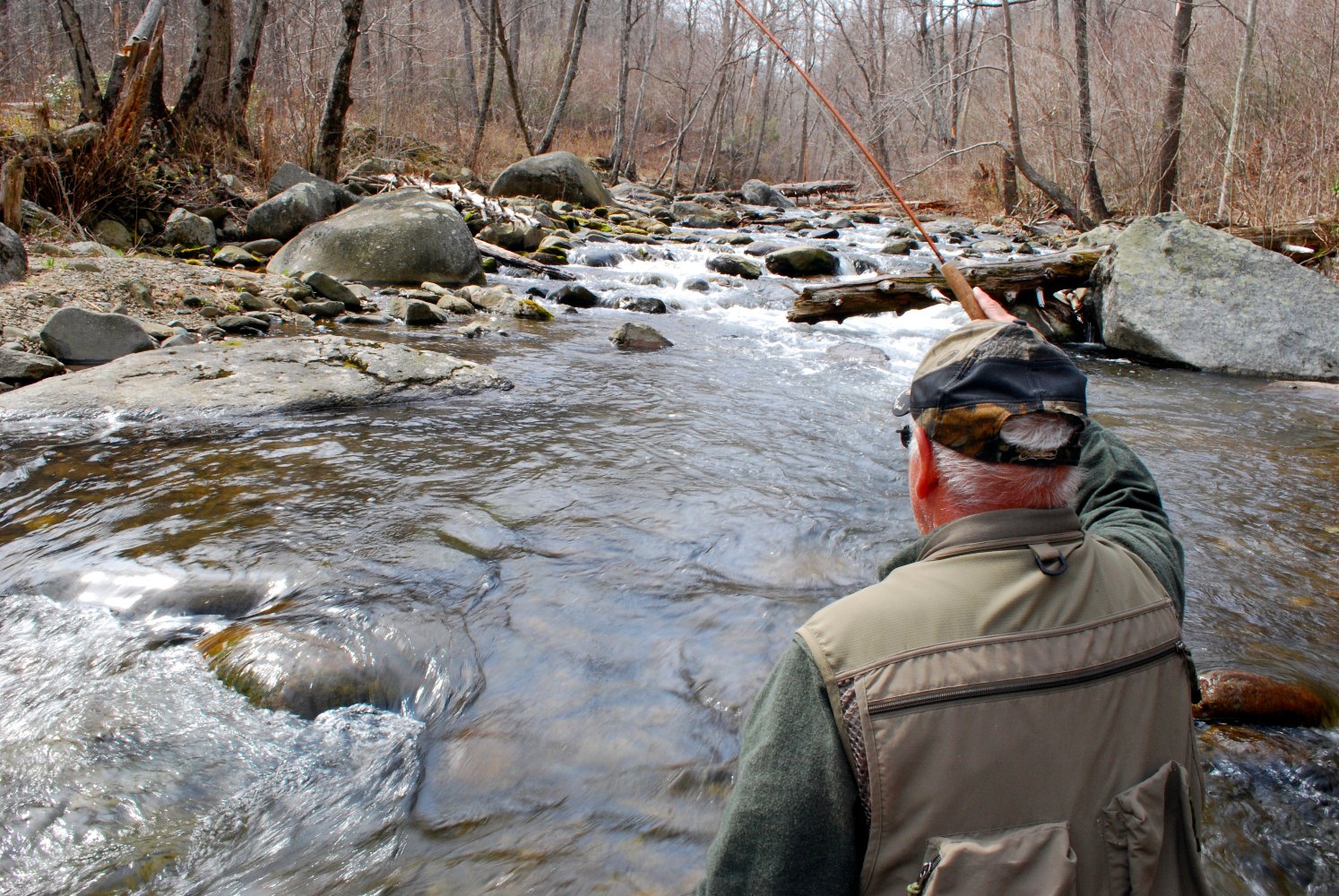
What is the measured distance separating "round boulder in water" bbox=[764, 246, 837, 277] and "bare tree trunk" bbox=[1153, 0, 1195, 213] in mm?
5089

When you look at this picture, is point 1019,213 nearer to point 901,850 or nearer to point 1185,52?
point 1185,52

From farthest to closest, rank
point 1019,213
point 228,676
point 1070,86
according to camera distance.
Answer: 1. point 1019,213
2. point 1070,86
3. point 228,676

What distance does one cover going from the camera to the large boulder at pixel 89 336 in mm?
6223

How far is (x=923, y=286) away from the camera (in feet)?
29.6

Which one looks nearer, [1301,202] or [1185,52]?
[1301,202]

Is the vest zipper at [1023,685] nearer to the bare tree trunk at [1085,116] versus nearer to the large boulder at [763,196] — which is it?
the bare tree trunk at [1085,116]

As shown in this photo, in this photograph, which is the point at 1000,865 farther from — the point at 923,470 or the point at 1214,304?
the point at 1214,304

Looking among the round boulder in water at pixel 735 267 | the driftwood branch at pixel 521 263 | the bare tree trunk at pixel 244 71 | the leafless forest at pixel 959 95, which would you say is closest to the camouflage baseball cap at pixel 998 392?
the leafless forest at pixel 959 95

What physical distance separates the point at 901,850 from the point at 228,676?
2.56 metres

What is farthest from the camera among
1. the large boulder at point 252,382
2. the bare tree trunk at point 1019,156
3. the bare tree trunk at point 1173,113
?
the bare tree trunk at point 1019,156

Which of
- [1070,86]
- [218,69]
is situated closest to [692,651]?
[218,69]

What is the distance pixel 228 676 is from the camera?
2904 mm

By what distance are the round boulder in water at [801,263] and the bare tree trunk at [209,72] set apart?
8.49m

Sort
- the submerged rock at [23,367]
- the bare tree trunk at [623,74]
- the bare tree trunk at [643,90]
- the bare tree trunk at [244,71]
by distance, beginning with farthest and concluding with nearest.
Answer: the bare tree trunk at [643,90], the bare tree trunk at [623,74], the bare tree trunk at [244,71], the submerged rock at [23,367]
